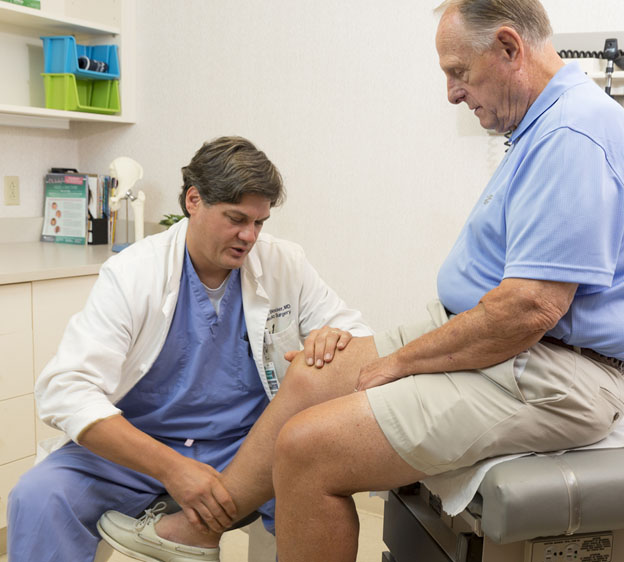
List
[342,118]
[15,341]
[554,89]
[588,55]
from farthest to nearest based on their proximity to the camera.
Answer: [342,118] → [15,341] → [588,55] → [554,89]

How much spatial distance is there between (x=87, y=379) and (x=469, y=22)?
3.12ft

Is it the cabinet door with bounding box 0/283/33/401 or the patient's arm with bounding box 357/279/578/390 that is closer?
the patient's arm with bounding box 357/279/578/390

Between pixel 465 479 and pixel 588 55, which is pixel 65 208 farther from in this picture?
pixel 465 479

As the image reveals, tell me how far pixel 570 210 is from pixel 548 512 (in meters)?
0.45

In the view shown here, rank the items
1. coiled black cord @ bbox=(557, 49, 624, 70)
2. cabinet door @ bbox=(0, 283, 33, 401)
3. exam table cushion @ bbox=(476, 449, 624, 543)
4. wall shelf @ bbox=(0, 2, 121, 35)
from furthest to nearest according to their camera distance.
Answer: wall shelf @ bbox=(0, 2, 121, 35), cabinet door @ bbox=(0, 283, 33, 401), coiled black cord @ bbox=(557, 49, 624, 70), exam table cushion @ bbox=(476, 449, 624, 543)

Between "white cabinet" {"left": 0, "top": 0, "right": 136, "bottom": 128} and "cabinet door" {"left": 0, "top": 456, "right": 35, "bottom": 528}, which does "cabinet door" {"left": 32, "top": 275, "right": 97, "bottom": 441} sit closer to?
"cabinet door" {"left": 0, "top": 456, "right": 35, "bottom": 528}

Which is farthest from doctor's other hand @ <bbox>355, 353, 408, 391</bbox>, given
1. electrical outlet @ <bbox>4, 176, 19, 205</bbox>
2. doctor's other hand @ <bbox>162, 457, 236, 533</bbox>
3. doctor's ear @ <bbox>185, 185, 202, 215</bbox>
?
electrical outlet @ <bbox>4, 176, 19, 205</bbox>

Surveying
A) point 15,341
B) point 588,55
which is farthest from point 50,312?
point 588,55

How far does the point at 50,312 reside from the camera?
2246 mm

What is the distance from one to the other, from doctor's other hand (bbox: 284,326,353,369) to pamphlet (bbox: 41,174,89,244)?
5.56 feet

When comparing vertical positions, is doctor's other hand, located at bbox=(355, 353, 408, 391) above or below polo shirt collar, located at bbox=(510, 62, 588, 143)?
→ below

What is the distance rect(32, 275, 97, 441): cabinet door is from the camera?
2205mm

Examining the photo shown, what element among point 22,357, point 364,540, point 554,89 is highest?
point 554,89

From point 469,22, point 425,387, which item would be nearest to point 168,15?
point 469,22
